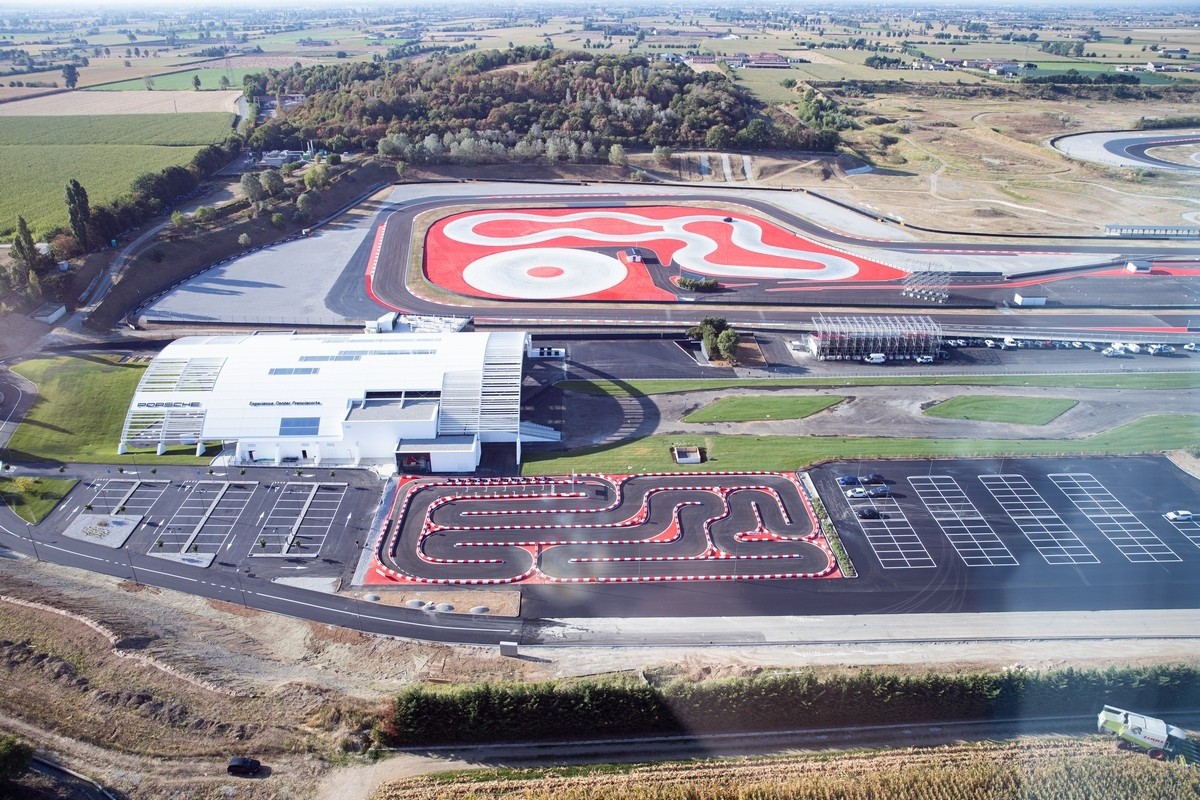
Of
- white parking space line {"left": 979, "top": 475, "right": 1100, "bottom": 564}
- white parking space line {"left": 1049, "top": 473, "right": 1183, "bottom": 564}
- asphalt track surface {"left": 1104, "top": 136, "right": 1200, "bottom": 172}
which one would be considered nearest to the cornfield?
white parking space line {"left": 979, "top": 475, "right": 1100, "bottom": 564}

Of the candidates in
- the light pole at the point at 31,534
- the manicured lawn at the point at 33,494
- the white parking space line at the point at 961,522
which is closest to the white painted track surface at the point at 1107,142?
the white parking space line at the point at 961,522

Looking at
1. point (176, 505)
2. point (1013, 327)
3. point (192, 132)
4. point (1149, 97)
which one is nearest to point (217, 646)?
point (176, 505)

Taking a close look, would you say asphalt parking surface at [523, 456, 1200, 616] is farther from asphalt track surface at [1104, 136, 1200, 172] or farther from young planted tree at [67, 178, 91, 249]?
asphalt track surface at [1104, 136, 1200, 172]

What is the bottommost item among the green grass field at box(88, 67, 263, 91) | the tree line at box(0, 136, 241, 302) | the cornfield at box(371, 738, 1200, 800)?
the cornfield at box(371, 738, 1200, 800)

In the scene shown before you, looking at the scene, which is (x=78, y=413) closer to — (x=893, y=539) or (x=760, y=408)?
(x=760, y=408)

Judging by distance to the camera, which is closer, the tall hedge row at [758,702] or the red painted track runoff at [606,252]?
the tall hedge row at [758,702]

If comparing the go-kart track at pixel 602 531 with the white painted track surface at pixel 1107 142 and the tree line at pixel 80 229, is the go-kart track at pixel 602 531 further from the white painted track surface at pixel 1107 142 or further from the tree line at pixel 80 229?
the white painted track surface at pixel 1107 142

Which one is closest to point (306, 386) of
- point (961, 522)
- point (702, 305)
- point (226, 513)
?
point (226, 513)
